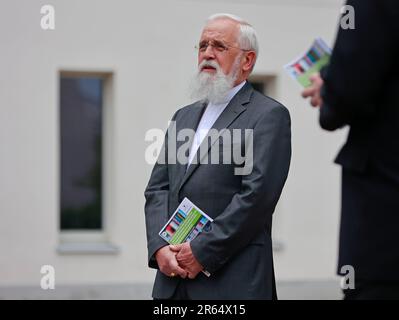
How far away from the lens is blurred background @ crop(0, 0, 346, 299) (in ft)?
27.8

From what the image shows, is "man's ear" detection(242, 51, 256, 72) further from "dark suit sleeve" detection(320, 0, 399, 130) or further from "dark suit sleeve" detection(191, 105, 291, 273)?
"dark suit sleeve" detection(320, 0, 399, 130)

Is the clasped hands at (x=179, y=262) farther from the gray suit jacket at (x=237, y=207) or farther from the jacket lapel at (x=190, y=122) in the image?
the jacket lapel at (x=190, y=122)

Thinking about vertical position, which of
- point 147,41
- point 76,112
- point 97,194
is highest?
point 147,41

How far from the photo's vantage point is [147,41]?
341 inches

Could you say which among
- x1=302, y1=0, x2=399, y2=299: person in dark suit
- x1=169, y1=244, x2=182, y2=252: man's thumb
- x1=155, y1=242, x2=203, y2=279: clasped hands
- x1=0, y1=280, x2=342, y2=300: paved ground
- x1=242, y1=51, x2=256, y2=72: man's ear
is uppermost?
x1=242, y1=51, x2=256, y2=72: man's ear

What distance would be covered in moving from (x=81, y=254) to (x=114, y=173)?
86cm

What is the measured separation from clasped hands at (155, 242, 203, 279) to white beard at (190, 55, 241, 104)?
0.72 m

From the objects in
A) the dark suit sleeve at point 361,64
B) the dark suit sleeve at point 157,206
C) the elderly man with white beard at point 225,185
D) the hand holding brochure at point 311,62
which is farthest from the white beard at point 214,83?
the dark suit sleeve at point 361,64

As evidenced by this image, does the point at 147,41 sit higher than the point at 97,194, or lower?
higher

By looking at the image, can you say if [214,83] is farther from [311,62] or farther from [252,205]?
[311,62]

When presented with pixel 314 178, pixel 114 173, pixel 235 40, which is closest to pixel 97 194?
pixel 114 173

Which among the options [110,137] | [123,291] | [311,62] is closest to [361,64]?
[311,62]

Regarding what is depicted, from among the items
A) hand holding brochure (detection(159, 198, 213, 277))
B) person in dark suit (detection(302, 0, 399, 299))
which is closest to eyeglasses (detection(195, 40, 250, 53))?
hand holding brochure (detection(159, 198, 213, 277))
